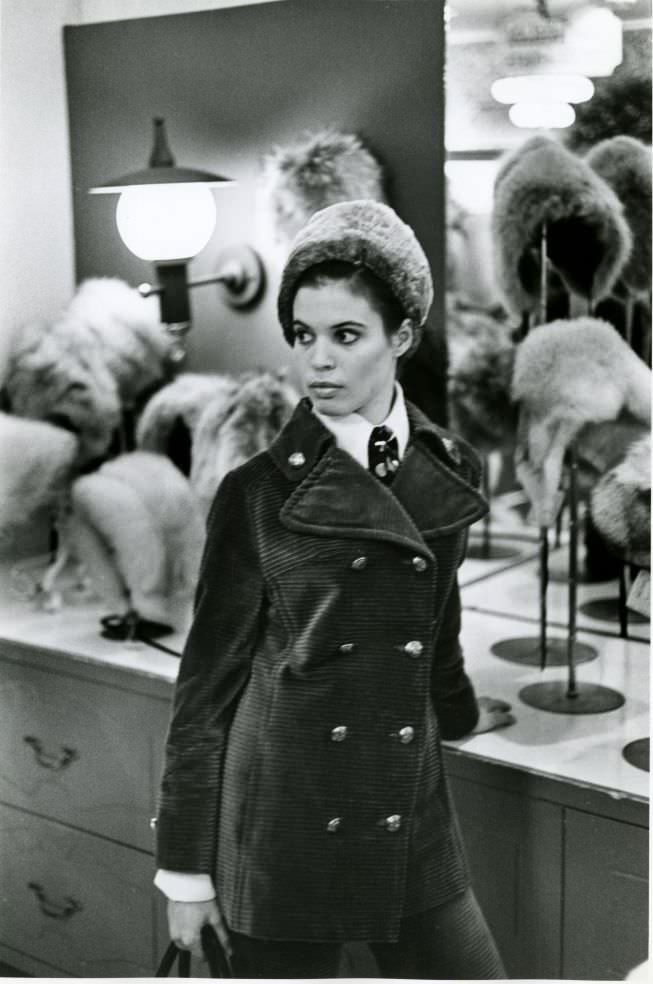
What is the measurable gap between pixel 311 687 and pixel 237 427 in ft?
1.52

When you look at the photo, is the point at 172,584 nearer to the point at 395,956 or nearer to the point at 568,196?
the point at 395,956

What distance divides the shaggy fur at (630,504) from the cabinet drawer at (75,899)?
76cm

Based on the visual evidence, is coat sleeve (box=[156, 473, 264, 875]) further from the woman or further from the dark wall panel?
the dark wall panel

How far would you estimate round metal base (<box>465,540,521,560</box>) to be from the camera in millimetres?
1937

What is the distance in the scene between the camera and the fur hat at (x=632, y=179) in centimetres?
149

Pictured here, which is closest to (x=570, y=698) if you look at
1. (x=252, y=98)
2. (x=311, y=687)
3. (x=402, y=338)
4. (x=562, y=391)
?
(x=562, y=391)

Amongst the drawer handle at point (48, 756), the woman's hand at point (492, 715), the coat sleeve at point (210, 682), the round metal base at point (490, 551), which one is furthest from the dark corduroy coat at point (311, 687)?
the round metal base at point (490, 551)

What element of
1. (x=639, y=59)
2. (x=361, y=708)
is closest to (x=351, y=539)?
(x=361, y=708)

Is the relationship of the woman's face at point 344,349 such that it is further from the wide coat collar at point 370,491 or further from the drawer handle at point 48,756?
the drawer handle at point 48,756

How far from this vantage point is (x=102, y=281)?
4.83 ft

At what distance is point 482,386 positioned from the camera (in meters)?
1.67

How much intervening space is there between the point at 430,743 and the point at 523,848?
28cm

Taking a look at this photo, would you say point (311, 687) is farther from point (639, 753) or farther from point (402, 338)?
point (639, 753)

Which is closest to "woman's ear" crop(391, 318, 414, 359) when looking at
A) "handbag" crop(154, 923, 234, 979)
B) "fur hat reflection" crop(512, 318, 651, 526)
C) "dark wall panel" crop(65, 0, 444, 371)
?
"dark wall panel" crop(65, 0, 444, 371)
